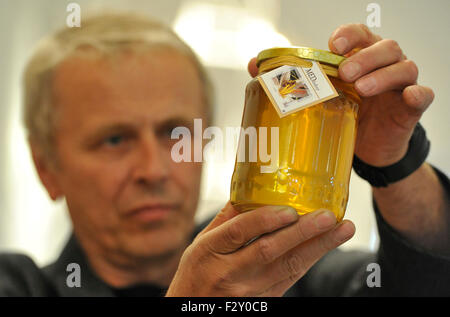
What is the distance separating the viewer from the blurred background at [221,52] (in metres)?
1.18

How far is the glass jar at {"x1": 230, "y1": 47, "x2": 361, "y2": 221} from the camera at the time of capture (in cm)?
56

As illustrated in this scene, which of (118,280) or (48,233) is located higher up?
(48,233)

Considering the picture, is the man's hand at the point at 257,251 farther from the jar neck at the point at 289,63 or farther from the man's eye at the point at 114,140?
the man's eye at the point at 114,140

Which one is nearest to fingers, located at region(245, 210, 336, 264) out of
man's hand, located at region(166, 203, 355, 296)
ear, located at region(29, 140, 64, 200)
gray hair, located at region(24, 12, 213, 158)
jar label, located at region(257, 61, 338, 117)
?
man's hand, located at region(166, 203, 355, 296)

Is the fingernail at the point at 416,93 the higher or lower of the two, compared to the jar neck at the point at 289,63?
lower

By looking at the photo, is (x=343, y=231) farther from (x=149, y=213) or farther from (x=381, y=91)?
(x=149, y=213)

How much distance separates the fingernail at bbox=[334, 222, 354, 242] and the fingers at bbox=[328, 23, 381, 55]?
282mm

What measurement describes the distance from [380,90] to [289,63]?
0.55 ft

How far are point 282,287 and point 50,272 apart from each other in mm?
708

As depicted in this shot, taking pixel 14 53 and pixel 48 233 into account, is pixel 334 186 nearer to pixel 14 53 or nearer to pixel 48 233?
pixel 48 233

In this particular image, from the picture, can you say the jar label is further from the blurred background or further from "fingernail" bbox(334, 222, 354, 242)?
the blurred background

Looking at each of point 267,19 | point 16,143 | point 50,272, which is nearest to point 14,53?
point 16,143

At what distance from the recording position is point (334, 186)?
58cm

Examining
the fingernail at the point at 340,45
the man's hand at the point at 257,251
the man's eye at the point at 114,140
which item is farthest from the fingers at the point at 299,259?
the man's eye at the point at 114,140
